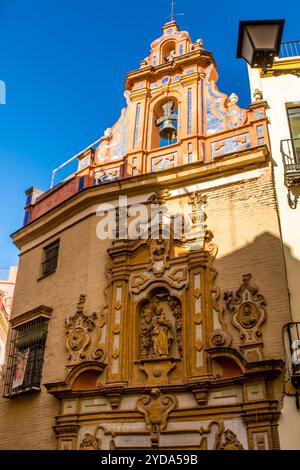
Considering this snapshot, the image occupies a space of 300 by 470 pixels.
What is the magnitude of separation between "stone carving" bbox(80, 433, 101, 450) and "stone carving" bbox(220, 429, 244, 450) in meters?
2.67

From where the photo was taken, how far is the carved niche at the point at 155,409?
1013cm

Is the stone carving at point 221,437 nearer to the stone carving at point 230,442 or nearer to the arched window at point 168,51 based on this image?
the stone carving at point 230,442

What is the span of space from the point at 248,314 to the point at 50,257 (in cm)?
637

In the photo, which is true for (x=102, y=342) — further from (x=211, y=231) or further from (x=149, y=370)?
(x=211, y=231)

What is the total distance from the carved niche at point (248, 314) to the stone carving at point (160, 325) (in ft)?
4.27

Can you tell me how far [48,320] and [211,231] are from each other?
4671 mm

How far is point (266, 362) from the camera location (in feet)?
30.5

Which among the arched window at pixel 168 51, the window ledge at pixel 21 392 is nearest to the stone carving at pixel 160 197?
the arched window at pixel 168 51

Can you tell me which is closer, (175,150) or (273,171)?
(273,171)

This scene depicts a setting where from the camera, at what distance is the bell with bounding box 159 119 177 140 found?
1377 centimetres

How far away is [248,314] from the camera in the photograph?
10.2m

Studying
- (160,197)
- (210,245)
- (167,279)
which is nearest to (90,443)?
(167,279)

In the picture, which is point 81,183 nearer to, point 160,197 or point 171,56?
point 160,197
